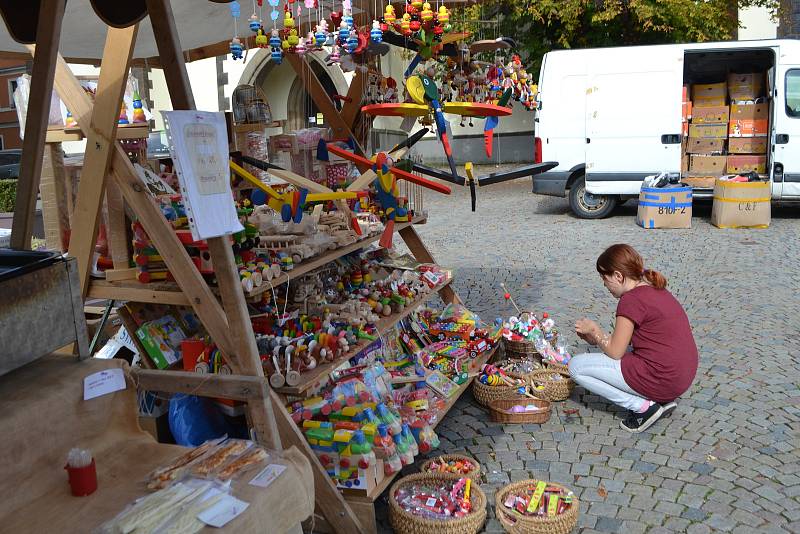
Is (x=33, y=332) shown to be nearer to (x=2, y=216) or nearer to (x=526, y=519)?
(x=526, y=519)

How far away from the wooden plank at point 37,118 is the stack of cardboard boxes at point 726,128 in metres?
10.7

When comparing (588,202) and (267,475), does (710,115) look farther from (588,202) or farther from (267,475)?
(267,475)

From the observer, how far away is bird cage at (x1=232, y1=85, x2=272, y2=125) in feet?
15.5

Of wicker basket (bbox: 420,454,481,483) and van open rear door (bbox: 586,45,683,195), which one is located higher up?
van open rear door (bbox: 586,45,683,195)

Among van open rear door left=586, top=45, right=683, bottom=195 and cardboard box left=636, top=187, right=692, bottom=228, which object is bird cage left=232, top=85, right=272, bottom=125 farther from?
van open rear door left=586, top=45, right=683, bottom=195

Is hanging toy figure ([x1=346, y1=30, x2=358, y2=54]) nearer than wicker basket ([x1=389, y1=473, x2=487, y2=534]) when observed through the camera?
No

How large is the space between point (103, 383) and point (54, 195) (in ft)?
5.05

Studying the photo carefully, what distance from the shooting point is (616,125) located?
35.9ft

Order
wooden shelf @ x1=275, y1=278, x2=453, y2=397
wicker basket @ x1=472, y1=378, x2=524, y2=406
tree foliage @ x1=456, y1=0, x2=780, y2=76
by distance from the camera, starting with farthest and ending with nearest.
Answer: tree foliage @ x1=456, y1=0, x2=780, y2=76
wicker basket @ x1=472, y1=378, x2=524, y2=406
wooden shelf @ x1=275, y1=278, x2=453, y2=397

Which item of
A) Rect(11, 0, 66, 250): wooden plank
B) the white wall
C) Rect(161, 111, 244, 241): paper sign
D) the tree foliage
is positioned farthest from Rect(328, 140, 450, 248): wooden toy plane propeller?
the white wall

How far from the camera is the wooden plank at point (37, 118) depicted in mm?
2600

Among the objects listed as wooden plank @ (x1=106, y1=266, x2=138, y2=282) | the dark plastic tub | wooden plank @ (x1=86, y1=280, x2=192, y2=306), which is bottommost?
wooden plank @ (x1=86, y1=280, x2=192, y2=306)

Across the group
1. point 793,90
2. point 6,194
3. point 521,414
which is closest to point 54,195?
point 521,414

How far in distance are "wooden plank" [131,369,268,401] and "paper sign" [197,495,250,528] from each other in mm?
562
